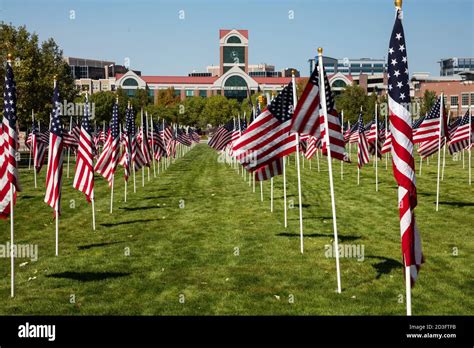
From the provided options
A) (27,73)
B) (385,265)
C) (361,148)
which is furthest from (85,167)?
(27,73)

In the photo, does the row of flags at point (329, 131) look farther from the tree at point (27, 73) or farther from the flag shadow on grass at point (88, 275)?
the tree at point (27, 73)

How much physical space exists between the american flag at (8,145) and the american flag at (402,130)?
8160mm

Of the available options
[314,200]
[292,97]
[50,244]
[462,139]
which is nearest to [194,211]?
[314,200]

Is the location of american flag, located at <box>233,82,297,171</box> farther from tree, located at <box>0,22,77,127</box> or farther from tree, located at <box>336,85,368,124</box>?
tree, located at <box>336,85,368,124</box>

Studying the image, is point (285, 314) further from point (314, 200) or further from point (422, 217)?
point (314, 200)

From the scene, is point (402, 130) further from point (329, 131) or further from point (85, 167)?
point (85, 167)

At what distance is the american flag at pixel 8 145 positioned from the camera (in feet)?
43.8

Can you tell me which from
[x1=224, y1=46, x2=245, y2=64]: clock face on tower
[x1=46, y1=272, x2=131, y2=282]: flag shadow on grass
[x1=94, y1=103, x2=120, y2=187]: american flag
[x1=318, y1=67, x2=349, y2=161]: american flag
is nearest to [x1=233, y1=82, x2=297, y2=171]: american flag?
[x1=318, y1=67, x2=349, y2=161]: american flag

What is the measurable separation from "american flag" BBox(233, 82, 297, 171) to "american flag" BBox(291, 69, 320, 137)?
2666 millimetres

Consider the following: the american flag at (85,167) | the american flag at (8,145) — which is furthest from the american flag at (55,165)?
the american flag at (85,167)

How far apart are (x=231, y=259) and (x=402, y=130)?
25.7 feet

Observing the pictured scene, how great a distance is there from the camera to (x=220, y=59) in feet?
641

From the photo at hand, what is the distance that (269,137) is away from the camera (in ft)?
53.7

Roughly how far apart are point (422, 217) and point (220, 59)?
580 ft
